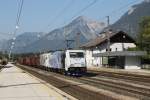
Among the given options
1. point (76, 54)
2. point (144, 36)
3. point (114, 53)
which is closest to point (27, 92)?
point (76, 54)

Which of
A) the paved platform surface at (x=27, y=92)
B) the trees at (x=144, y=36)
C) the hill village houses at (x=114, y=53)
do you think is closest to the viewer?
the paved platform surface at (x=27, y=92)

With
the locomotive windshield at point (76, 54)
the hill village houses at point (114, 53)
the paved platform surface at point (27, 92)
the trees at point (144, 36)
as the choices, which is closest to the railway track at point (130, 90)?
the paved platform surface at point (27, 92)

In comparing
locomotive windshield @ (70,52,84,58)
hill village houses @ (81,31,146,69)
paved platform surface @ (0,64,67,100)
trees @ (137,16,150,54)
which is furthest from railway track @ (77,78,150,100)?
trees @ (137,16,150,54)

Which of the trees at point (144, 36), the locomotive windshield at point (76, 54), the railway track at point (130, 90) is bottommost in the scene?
the railway track at point (130, 90)

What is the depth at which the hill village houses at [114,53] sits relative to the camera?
69.5 meters

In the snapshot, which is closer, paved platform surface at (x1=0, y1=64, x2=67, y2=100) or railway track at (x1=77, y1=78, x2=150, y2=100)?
paved platform surface at (x1=0, y1=64, x2=67, y2=100)

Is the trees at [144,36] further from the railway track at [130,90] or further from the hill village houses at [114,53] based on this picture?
the railway track at [130,90]

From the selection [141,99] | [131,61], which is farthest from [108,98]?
[131,61]

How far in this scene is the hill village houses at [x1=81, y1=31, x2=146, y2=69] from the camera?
2736 inches

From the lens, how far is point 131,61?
228ft

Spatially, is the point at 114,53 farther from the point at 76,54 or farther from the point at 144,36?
the point at 144,36

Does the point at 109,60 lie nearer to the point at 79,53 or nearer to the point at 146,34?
the point at 146,34

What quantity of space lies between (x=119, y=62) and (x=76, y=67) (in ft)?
107

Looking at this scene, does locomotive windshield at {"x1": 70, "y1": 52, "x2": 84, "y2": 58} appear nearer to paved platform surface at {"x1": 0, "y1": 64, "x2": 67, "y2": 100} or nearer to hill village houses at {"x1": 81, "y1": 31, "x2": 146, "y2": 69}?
paved platform surface at {"x1": 0, "y1": 64, "x2": 67, "y2": 100}
